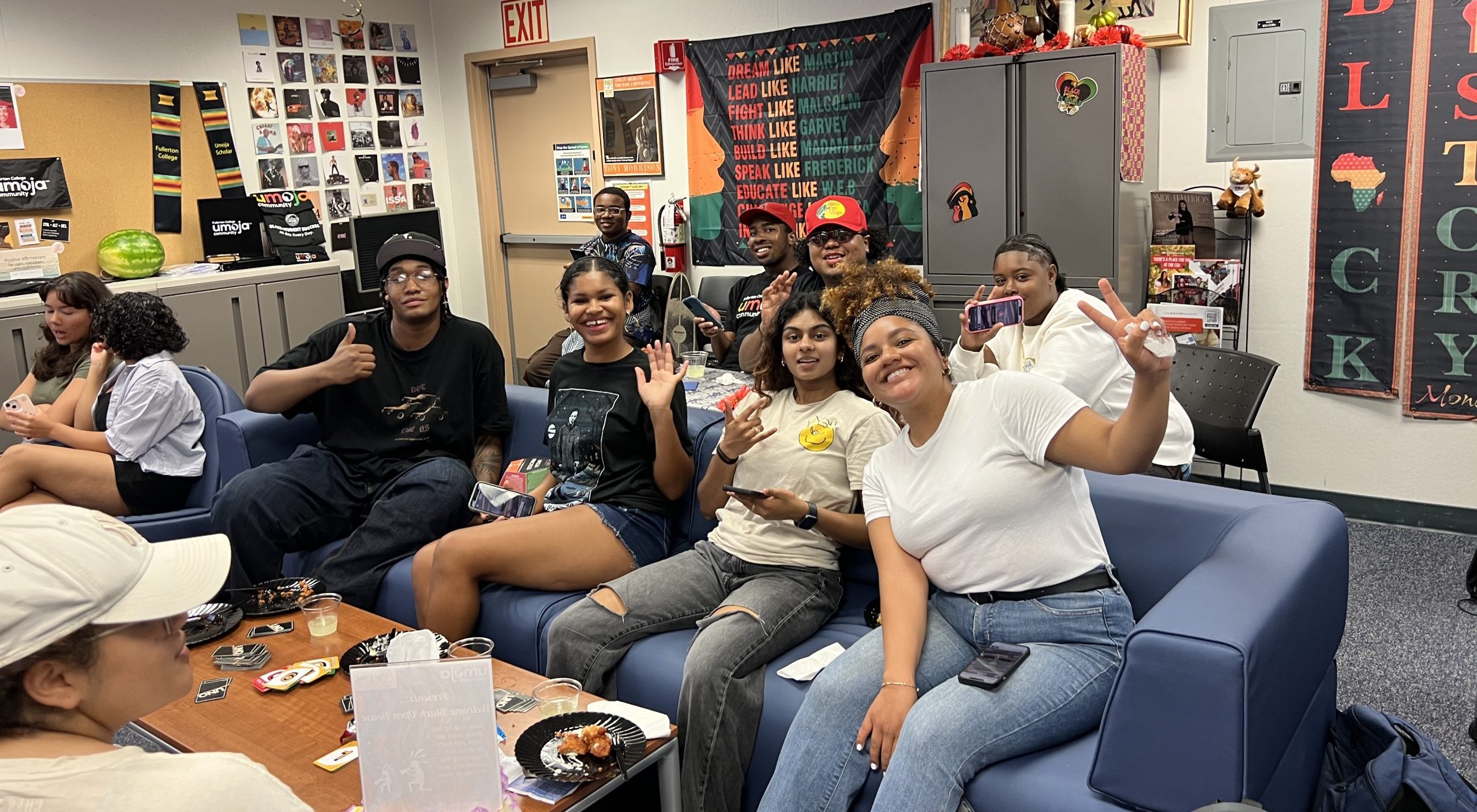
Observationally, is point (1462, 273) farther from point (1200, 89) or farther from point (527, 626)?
point (527, 626)

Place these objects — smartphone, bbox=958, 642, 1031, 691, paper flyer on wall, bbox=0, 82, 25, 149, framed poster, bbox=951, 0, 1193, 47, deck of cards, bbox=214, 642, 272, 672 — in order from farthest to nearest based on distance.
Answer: paper flyer on wall, bbox=0, 82, 25, 149
framed poster, bbox=951, 0, 1193, 47
deck of cards, bbox=214, 642, 272, 672
smartphone, bbox=958, 642, 1031, 691

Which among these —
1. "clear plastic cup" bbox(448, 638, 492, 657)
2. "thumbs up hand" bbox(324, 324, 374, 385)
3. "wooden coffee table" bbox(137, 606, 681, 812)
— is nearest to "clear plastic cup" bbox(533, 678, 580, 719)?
"wooden coffee table" bbox(137, 606, 681, 812)

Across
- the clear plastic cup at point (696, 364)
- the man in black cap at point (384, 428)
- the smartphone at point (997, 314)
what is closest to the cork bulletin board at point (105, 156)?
the man in black cap at point (384, 428)

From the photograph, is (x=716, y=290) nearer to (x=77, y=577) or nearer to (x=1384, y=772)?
(x=1384, y=772)

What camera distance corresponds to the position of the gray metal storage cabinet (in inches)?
173

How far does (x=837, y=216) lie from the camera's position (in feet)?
13.8

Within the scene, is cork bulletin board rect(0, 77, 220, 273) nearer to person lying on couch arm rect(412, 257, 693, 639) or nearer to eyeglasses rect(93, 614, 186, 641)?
person lying on couch arm rect(412, 257, 693, 639)

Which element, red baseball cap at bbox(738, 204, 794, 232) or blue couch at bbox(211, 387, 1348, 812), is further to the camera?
red baseball cap at bbox(738, 204, 794, 232)

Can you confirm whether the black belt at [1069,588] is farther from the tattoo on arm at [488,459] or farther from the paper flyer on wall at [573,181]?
the paper flyer on wall at [573,181]

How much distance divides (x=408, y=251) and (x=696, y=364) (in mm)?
1265

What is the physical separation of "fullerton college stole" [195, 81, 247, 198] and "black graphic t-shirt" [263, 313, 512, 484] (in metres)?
3.55

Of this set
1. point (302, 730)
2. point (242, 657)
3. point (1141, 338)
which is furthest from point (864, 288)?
point (242, 657)

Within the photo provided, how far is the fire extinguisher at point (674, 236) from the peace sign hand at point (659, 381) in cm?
351

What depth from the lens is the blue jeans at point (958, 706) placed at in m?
1.91
